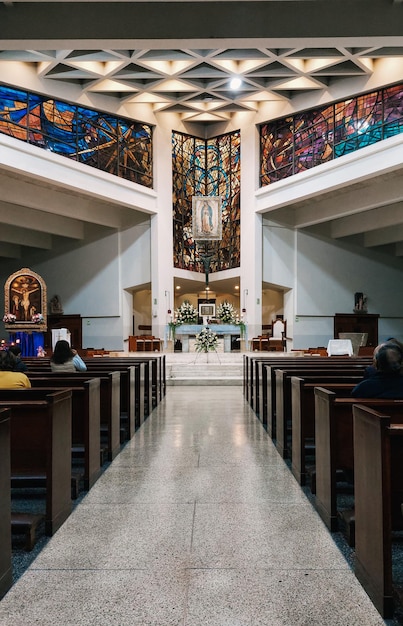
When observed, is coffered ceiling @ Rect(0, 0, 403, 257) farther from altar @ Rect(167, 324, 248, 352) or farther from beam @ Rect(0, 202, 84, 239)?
altar @ Rect(167, 324, 248, 352)

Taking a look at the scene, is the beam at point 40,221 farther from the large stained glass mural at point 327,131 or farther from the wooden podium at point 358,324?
the wooden podium at point 358,324

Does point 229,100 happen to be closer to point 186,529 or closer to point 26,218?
point 26,218

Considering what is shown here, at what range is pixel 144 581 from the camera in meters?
2.08

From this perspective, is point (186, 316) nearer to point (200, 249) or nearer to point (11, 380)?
point (200, 249)

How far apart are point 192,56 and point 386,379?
12.4m

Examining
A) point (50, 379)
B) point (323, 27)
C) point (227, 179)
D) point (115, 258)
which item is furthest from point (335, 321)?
point (50, 379)

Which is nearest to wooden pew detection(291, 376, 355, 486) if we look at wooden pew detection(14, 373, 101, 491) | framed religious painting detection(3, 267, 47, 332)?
wooden pew detection(14, 373, 101, 491)

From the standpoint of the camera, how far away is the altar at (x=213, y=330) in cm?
1656

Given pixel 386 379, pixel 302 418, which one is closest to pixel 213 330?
pixel 302 418

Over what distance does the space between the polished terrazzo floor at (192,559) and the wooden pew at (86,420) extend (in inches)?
5.9

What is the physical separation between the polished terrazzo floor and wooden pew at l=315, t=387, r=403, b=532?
0.38 ft

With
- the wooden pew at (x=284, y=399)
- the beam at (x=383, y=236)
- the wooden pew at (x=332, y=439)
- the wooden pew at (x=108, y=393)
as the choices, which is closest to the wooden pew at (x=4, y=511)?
the wooden pew at (x=332, y=439)

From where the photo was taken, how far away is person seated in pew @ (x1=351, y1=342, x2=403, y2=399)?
287 cm

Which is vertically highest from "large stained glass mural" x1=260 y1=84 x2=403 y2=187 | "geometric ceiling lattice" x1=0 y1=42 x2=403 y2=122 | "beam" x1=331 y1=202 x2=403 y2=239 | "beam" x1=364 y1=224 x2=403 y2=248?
"geometric ceiling lattice" x1=0 y1=42 x2=403 y2=122
